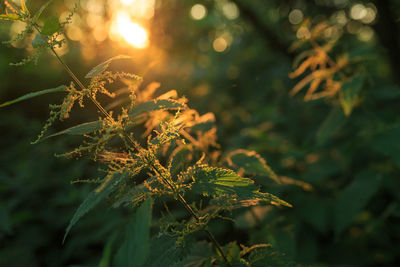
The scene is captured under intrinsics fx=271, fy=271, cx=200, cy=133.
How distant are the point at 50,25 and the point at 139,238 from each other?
23.0 inches

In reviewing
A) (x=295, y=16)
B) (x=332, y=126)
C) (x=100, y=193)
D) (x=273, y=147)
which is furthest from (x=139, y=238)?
(x=295, y=16)

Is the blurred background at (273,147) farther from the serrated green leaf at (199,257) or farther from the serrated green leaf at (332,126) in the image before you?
the serrated green leaf at (199,257)

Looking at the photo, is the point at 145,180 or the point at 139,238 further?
the point at 145,180

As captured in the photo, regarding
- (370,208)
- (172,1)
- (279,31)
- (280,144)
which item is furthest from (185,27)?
(370,208)

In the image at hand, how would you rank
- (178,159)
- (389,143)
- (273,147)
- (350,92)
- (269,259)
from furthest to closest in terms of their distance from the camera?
(273,147)
(389,143)
(350,92)
(178,159)
(269,259)

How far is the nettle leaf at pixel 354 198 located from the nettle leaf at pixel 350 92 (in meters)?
→ 0.56

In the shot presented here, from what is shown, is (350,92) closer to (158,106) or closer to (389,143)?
(389,143)

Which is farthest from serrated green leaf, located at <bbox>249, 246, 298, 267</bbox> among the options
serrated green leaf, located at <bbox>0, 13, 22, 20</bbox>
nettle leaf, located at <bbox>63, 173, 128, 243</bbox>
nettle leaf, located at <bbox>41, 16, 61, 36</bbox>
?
serrated green leaf, located at <bbox>0, 13, 22, 20</bbox>

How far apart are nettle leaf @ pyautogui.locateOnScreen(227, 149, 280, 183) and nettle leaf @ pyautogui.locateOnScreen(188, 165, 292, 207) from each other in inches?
14.8

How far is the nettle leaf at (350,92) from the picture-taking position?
145cm

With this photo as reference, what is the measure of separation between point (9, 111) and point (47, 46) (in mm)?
5062

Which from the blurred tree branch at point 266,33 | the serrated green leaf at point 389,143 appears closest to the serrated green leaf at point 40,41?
the serrated green leaf at point 389,143

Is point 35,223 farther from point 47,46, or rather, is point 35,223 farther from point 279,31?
point 279,31

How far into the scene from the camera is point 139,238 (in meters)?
0.61
